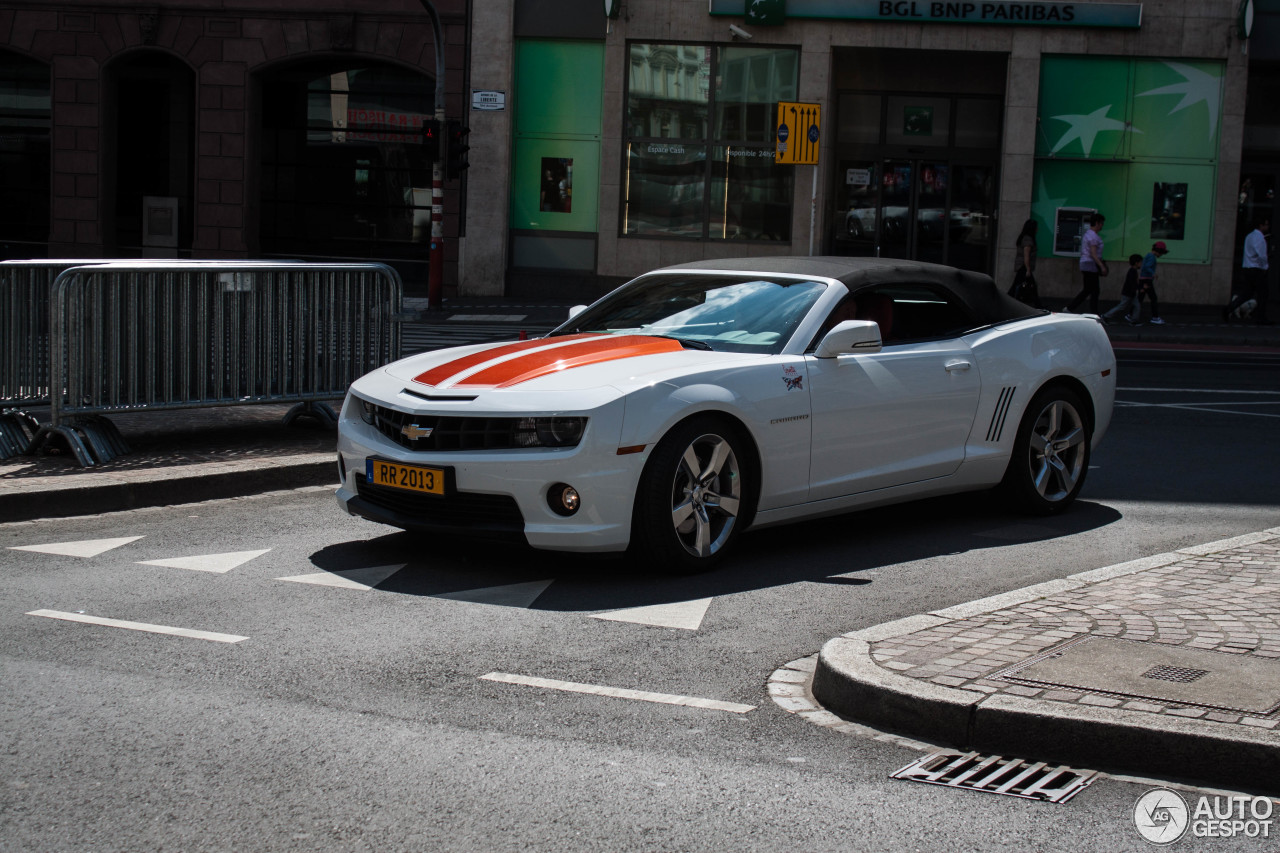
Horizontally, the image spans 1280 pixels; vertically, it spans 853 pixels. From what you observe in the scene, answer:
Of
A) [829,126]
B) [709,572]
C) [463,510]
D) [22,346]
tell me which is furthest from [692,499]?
[829,126]

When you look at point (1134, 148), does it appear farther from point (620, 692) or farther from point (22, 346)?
point (620, 692)

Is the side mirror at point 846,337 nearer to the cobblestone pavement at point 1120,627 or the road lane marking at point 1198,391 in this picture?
the cobblestone pavement at point 1120,627

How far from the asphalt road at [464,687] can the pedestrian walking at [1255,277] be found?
17539mm

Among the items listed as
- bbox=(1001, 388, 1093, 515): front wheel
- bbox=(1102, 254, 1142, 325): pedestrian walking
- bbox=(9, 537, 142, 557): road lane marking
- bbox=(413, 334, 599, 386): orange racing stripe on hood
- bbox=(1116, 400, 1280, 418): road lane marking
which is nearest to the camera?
bbox=(413, 334, 599, 386): orange racing stripe on hood

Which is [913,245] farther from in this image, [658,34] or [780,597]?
[780,597]

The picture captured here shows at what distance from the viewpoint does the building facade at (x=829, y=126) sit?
25859 mm

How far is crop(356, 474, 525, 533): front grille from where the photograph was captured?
6.04 meters

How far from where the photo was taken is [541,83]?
88.1ft

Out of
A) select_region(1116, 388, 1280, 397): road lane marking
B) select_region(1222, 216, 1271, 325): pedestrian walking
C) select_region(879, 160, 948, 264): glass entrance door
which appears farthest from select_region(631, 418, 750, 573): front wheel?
select_region(879, 160, 948, 264): glass entrance door

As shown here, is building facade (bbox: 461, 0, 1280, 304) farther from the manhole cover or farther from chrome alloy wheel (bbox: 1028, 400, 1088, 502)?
the manhole cover

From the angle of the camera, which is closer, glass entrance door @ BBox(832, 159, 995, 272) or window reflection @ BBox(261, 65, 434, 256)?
glass entrance door @ BBox(832, 159, 995, 272)

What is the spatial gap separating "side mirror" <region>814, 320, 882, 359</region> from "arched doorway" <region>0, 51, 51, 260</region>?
85.7 feet

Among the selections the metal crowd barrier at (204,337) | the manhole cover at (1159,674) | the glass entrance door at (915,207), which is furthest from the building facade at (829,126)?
the manhole cover at (1159,674)

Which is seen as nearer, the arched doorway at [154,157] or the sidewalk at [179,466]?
the sidewalk at [179,466]
